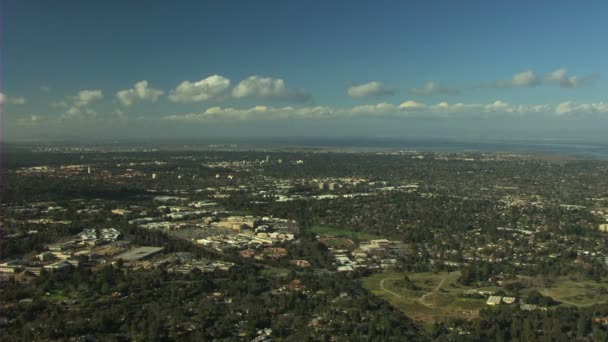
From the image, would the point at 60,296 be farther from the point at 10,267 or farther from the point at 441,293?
the point at 441,293

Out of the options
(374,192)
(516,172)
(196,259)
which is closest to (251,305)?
(196,259)

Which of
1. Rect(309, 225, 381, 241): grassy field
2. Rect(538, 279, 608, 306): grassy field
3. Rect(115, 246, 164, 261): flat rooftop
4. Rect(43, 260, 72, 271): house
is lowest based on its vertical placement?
Rect(538, 279, 608, 306): grassy field

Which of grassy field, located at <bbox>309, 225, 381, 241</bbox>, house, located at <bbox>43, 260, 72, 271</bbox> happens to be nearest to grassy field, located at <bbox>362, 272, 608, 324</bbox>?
grassy field, located at <bbox>309, 225, 381, 241</bbox>

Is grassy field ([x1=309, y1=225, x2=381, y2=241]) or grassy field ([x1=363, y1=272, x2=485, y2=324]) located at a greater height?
grassy field ([x1=309, y1=225, x2=381, y2=241])

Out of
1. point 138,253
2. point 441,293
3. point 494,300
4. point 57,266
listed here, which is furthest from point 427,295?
point 57,266

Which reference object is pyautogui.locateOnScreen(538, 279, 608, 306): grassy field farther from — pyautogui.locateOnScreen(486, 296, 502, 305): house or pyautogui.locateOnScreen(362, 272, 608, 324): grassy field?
pyautogui.locateOnScreen(486, 296, 502, 305): house

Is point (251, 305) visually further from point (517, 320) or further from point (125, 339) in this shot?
point (517, 320)
